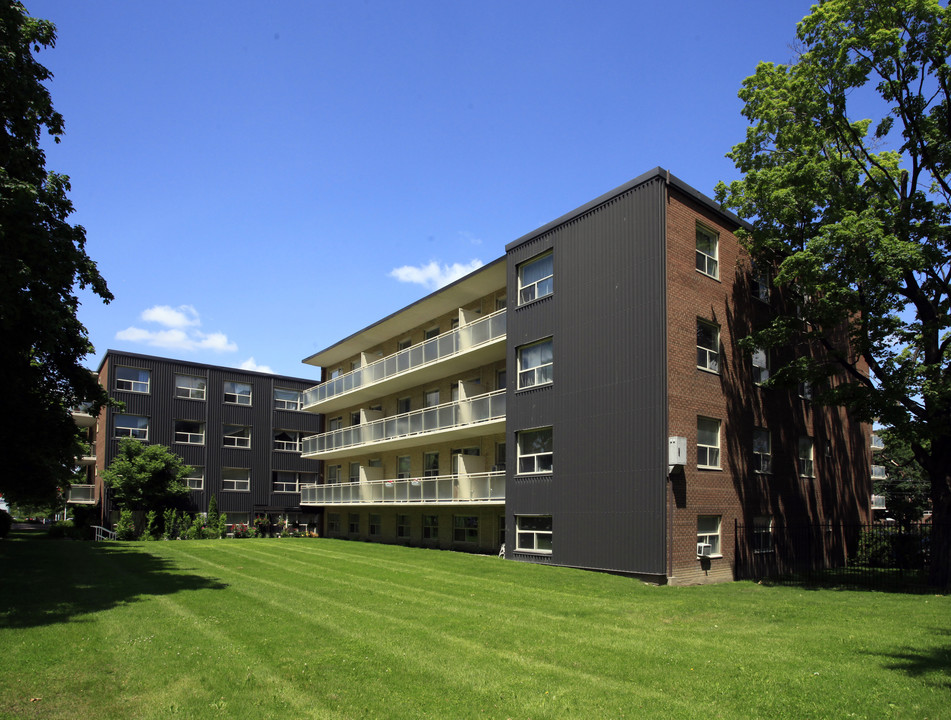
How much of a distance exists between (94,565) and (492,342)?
14.2m

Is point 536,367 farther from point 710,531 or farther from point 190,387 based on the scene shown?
point 190,387

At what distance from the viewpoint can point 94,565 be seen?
20.0 metres

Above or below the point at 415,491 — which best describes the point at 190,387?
above

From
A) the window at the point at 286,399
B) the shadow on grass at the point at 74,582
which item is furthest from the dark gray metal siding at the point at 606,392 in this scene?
the window at the point at 286,399

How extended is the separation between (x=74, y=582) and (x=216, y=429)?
31.6m

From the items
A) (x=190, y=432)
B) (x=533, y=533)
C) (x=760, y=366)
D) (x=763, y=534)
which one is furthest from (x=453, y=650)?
(x=190, y=432)

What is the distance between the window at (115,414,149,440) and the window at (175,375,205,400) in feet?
8.61

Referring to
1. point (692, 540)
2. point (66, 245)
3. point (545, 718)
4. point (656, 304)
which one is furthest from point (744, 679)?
point (66, 245)

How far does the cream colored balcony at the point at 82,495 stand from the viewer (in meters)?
43.9

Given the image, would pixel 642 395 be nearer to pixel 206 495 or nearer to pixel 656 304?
pixel 656 304

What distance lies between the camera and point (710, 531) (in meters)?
20.7

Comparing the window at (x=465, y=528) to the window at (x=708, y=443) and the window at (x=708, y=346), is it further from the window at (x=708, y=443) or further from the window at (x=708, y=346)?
the window at (x=708, y=346)

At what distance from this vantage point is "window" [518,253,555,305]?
2394 centimetres

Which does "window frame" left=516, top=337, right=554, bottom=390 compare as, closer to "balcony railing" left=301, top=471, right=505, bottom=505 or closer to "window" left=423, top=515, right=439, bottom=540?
"balcony railing" left=301, top=471, right=505, bottom=505
